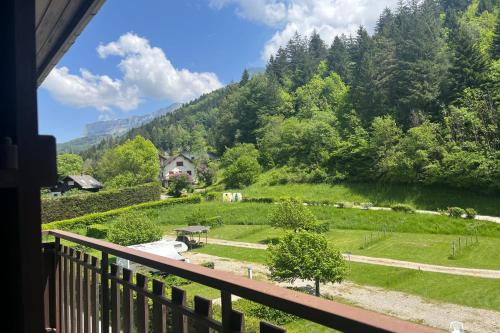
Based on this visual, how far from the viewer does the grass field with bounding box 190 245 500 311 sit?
10.6m

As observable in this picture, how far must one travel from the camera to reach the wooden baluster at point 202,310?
3.41 feet

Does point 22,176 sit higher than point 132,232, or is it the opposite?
point 22,176

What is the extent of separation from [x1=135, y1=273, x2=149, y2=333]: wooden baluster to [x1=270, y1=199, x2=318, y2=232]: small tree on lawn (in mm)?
17418

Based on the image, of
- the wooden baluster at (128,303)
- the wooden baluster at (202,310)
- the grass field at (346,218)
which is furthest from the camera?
the grass field at (346,218)

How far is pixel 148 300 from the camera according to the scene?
1476 mm

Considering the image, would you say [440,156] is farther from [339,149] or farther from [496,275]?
[496,275]

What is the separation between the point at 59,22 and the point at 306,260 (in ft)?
35.1

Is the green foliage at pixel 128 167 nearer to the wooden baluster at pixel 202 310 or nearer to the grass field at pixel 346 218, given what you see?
the grass field at pixel 346 218

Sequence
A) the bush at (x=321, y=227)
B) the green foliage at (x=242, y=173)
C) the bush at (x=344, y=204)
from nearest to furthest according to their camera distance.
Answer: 1. the bush at (x=321, y=227)
2. the bush at (x=344, y=204)
3. the green foliage at (x=242, y=173)

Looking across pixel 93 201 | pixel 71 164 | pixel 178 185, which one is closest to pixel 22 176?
pixel 93 201

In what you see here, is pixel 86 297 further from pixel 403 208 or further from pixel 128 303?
pixel 403 208

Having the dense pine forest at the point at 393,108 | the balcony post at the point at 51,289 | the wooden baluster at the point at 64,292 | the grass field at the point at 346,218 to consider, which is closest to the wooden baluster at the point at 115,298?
the wooden baluster at the point at 64,292

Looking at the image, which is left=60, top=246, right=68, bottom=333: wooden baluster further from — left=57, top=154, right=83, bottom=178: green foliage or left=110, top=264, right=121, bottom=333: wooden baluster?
left=57, top=154, right=83, bottom=178: green foliage

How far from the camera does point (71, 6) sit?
1.51m
